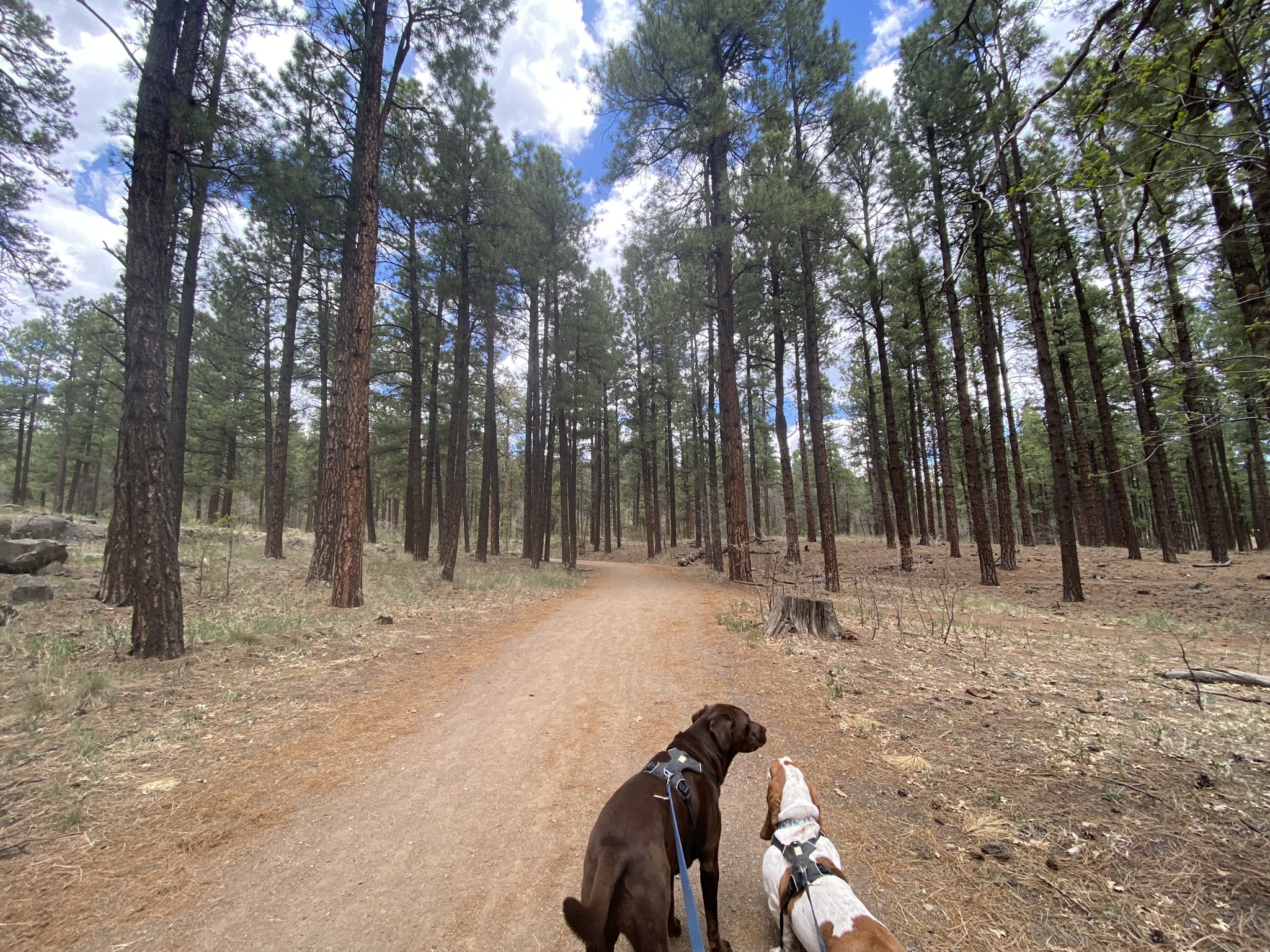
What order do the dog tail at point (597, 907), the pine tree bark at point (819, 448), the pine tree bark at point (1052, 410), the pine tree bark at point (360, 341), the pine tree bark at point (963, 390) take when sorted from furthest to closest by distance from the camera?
the pine tree bark at point (963, 390) → the pine tree bark at point (819, 448) → the pine tree bark at point (1052, 410) → the pine tree bark at point (360, 341) → the dog tail at point (597, 907)

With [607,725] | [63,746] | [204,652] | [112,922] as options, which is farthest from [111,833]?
[204,652]

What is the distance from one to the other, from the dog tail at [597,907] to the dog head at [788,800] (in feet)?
3.28

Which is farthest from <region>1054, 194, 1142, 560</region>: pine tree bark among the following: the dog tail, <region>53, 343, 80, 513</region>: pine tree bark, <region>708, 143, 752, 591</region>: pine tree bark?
A: <region>53, 343, 80, 513</region>: pine tree bark

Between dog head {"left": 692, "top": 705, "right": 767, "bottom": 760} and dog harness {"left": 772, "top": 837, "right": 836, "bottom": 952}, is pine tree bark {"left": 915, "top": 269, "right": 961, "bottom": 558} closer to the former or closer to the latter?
dog head {"left": 692, "top": 705, "right": 767, "bottom": 760}

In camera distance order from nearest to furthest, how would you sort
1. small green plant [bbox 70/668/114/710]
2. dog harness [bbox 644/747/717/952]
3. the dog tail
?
the dog tail
dog harness [bbox 644/747/717/952]
small green plant [bbox 70/668/114/710]

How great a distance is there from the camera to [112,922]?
7.63 feet

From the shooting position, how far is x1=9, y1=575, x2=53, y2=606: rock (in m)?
7.19

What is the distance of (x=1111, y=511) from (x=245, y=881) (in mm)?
41293

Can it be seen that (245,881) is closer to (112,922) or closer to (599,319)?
(112,922)

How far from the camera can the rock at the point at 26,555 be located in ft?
29.9

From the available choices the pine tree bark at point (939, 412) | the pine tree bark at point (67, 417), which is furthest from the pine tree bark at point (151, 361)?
the pine tree bark at point (67, 417)

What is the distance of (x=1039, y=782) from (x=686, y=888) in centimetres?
310

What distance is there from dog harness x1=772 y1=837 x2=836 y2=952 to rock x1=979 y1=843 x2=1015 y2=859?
4.14ft

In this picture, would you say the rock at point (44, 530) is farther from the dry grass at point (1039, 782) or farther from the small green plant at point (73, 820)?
the dry grass at point (1039, 782)
